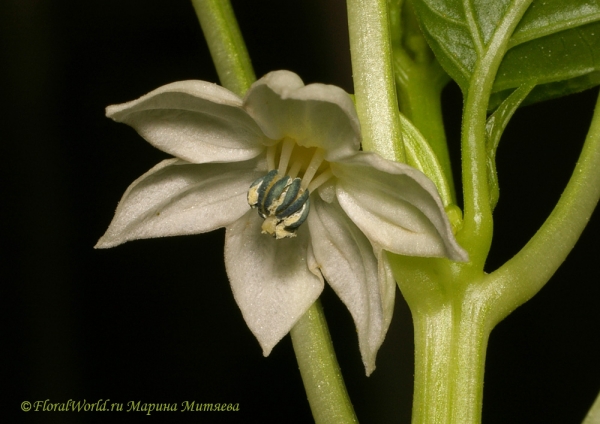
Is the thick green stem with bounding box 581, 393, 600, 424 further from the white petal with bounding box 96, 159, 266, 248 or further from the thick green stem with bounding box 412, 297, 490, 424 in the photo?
the white petal with bounding box 96, 159, 266, 248

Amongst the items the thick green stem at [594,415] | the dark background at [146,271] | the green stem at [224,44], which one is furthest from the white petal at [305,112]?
the dark background at [146,271]

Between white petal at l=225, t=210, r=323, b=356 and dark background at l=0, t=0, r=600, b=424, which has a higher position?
white petal at l=225, t=210, r=323, b=356

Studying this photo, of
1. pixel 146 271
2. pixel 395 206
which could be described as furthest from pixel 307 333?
pixel 146 271

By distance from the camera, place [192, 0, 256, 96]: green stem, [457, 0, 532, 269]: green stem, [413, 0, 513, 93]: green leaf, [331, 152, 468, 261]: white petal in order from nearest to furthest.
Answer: [331, 152, 468, 261]: white petal, [457, 0, 532, 269]: green stem, [413, 0, 513, 93]: green leaf, [192, 0, 256, 96]: green stem

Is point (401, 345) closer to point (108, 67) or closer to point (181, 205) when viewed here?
point (108, 67)

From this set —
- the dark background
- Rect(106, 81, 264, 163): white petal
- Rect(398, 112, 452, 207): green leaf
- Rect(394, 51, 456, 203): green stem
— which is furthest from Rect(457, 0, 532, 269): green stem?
the dark background

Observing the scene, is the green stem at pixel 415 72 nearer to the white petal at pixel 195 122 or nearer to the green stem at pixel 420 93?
the green stem at pixel 420 93

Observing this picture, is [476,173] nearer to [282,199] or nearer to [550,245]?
[550,245]
